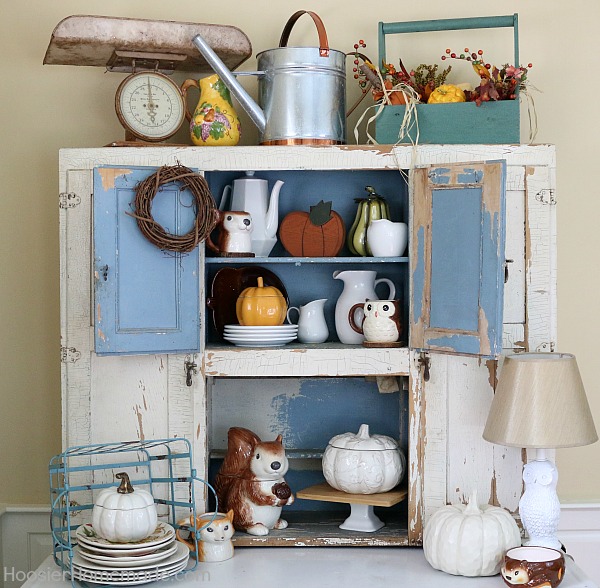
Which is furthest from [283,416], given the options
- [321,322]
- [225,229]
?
[225,229]

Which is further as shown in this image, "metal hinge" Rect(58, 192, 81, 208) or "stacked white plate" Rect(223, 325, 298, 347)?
"stacked white plate" Rect(223, 325, 298, 347)

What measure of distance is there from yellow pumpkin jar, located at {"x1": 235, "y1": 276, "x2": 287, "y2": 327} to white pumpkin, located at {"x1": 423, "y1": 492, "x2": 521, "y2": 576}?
766 mm

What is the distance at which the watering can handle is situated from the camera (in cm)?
255

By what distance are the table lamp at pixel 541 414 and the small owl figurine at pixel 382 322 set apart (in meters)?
0.36

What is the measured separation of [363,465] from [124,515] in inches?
29.0

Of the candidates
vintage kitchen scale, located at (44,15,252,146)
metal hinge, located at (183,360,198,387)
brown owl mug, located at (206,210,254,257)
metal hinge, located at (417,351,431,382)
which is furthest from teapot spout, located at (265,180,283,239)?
metal hinge, located at (417,351,431,382)

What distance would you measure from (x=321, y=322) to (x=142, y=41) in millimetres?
1019

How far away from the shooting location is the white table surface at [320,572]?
228 cm

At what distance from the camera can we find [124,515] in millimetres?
2205

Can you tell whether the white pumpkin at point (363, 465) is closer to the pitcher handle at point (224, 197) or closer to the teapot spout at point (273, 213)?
the teapot spout at point (273, 213)

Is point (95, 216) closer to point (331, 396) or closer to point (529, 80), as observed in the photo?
point (331, 396)

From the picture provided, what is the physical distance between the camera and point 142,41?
255cm

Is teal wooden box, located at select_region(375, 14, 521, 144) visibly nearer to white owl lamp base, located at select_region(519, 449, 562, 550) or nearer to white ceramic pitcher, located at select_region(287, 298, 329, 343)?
white ceramic pitcher, located at select_region(287, 298, 329, 343)

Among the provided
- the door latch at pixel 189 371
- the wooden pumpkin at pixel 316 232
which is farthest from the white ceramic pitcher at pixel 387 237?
the door latch at pixel 189 371
